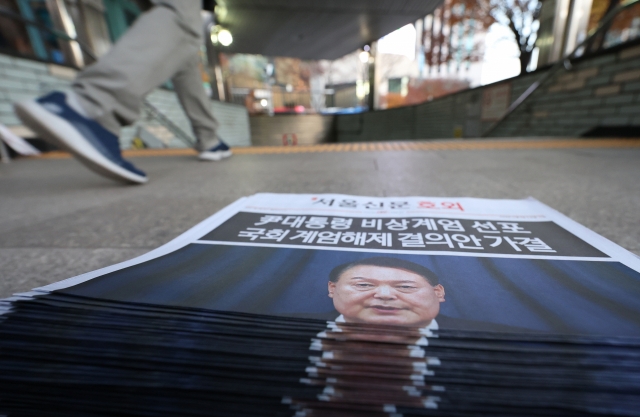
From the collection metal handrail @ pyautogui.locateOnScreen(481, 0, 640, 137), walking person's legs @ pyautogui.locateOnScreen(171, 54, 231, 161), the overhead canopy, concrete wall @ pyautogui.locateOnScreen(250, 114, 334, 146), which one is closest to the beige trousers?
walking person's legs @ pyautogui.locateOnScreen(171, 54, 231, 161)

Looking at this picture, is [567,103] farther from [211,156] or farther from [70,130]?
[70,130]

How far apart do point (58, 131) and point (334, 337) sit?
2.87ft

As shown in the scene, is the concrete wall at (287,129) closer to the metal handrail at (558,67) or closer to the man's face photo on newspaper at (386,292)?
the metal handrail at (558,67)

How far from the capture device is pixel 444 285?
258 millimetres

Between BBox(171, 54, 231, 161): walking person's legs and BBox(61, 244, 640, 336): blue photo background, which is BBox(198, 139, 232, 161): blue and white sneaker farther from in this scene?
BBox(61, 244, 640, 336): blue photo background

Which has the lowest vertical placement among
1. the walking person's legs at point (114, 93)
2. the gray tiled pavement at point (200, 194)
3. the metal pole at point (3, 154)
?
the gray tiled pavement at point (200, 194)

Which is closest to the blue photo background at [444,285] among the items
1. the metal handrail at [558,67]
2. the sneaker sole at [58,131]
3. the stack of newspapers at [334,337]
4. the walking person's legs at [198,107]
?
the stack of newspapers at [334,337]

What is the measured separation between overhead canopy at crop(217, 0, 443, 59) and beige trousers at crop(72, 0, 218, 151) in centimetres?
415

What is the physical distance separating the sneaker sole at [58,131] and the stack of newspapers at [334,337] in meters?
0.61

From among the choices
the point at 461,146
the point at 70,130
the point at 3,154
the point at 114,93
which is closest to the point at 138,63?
the point at 114,93

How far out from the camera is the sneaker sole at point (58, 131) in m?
0.68

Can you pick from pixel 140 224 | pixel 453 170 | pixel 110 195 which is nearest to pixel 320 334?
pixel 140 224

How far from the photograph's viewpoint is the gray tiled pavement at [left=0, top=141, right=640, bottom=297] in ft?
1.33

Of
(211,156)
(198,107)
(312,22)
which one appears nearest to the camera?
(198,107)
